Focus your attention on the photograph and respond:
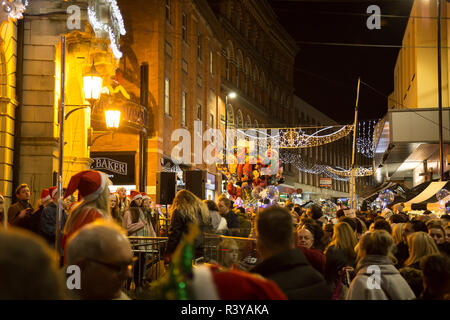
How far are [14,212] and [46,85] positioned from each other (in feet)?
18.6

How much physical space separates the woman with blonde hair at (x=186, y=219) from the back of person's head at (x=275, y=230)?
17.6 feet

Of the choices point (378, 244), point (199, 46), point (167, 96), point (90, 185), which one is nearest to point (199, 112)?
point (199, 46)

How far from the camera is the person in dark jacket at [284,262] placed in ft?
11.3

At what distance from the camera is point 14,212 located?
11.3 meters

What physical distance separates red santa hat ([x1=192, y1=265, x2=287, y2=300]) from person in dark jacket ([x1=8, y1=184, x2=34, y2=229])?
900 centimetres

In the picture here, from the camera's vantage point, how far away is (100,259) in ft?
9.78

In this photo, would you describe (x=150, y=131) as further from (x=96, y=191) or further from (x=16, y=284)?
(x=16, y=284)

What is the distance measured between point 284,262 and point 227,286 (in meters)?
1.28

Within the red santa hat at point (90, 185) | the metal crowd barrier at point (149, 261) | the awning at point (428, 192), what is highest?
the awning at point (428, 192)

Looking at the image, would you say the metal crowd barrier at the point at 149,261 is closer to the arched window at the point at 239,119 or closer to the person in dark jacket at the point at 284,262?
the person in dark jacket at the point at 284,262

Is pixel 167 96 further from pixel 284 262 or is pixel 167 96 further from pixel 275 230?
pixel 284 262

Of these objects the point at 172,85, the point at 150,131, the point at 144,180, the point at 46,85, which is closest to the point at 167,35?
the point at 172,85

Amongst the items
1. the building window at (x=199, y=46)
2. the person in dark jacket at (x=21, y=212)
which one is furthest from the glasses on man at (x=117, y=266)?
the building window at (x=199, y=46)
